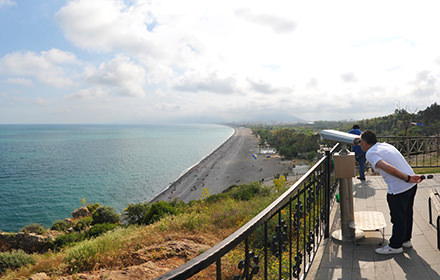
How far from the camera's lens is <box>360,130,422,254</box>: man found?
10.2 ft

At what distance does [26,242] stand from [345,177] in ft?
81.1

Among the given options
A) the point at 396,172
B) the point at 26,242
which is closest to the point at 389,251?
the point at 396,172

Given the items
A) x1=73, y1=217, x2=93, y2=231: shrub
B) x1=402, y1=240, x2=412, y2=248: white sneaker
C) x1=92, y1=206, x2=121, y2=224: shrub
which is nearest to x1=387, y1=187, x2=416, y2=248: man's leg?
x1=402, y1=240, x2=412, y2=248: white sneaker

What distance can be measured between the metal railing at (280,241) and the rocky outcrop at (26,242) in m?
20.9

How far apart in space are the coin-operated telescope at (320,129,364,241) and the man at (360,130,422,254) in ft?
1.03

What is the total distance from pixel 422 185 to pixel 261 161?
64.7 metres

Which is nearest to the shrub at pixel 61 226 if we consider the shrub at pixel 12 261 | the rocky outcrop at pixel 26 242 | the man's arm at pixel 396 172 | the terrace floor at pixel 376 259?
the rocky outcrop at pixel 26 242

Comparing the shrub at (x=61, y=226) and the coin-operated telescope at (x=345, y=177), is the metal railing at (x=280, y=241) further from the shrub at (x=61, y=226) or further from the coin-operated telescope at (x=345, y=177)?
the shrub at (x=61, y=226)

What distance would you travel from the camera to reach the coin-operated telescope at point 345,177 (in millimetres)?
3697

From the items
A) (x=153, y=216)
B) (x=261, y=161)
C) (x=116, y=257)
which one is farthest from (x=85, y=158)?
(x=116, y=257)

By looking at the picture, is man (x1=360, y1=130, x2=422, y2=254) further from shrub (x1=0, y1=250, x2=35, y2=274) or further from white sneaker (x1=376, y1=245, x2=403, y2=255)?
shrub (x1=0, y1=250, x2=35, y2=274)

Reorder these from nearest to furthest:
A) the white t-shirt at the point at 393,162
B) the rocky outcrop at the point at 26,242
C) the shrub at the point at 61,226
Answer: the white t-shirt at the point at 393,162 → the rocky outcrop at the point at 26,242 → the shrub at the point at 61,226

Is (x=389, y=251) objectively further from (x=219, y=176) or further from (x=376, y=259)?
(x=219, y=176)

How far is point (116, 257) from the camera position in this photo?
5.56m
